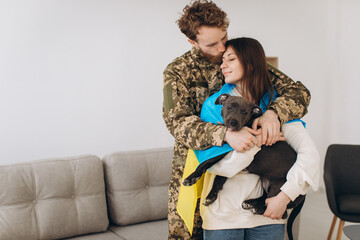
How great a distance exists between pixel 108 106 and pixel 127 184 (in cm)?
97

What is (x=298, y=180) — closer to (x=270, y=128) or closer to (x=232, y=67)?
(x=270, y=128)

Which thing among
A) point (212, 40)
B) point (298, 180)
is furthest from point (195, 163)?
point (212, 40)

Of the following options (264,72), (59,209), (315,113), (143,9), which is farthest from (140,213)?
(315,113)

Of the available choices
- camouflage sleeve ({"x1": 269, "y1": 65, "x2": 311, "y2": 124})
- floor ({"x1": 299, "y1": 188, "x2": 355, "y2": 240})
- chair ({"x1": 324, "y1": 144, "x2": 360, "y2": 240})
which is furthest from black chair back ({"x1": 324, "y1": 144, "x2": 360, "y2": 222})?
camouflage sleeve ({"x1": 269, "y1": 65, "x2": 311, "y2": 124})

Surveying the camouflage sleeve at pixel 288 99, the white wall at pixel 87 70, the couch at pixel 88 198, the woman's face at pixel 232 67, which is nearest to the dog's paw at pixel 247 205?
the camouflage sleeve at pixel 288 99

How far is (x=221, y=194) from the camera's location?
1.41 m

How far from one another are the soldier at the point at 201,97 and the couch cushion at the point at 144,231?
88cm

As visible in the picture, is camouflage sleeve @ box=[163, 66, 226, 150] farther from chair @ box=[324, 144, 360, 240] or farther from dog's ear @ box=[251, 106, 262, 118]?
chair @ box=[324, 144, 360, 240]

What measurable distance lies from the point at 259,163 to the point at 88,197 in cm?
156

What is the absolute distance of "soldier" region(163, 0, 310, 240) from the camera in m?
1.35

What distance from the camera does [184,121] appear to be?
1.44 meters

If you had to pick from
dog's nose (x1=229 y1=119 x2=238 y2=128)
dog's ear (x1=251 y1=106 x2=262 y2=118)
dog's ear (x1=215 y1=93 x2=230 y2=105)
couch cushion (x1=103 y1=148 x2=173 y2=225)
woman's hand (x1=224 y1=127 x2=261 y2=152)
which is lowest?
couch cushion (x1=103 y1=148 x2=173 y2=225)

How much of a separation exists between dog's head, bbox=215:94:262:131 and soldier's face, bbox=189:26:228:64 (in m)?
0.24

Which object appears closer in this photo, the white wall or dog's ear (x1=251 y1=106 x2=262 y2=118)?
dog's ear (x1=251 y1=106 x2=262 y2=118)
